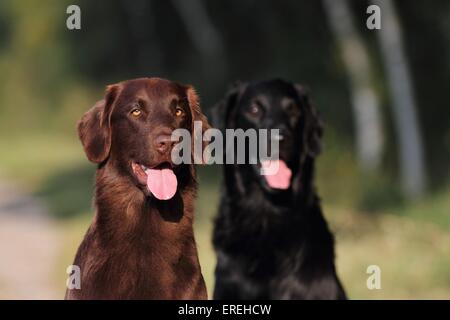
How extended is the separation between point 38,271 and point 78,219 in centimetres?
435

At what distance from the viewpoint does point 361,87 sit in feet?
53.2

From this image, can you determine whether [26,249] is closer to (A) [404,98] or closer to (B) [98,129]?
(A) [404,98]

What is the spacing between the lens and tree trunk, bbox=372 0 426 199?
583 inches

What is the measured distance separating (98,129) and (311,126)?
2.45 metres

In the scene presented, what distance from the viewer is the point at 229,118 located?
8.16m

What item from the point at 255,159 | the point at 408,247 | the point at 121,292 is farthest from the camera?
the point at 408,247

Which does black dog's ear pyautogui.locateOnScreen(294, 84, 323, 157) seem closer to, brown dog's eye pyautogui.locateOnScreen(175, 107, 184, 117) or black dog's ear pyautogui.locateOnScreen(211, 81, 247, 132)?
black dog's ear pyautogui.locateOnScreen(211, 81, 247, 132)

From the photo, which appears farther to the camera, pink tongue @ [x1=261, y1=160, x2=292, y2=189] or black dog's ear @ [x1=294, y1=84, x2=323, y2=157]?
black dog's ear @ [x1=294, y1=84, x2=323, y2=157]

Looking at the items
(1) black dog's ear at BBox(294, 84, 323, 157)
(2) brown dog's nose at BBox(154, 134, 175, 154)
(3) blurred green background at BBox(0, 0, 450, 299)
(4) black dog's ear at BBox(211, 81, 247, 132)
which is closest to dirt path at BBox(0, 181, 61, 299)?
(3) blurred green background at BBox(0, 0, 450, 299)

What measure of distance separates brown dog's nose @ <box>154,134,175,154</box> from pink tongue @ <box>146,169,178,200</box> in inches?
6.5

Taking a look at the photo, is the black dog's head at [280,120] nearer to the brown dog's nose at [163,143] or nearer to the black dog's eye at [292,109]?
the black dog's eye at [292,109]

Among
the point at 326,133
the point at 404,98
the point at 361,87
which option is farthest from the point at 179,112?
the point at 326,133

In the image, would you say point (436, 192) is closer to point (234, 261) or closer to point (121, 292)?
point (234, 261)
